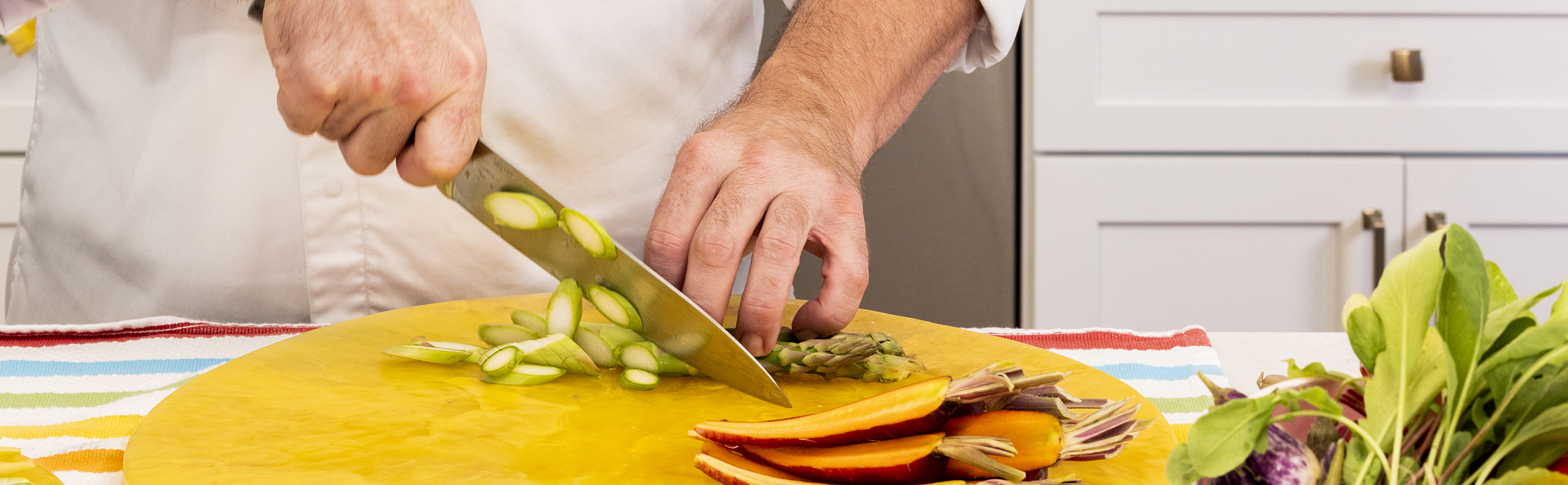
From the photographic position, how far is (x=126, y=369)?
0.78 metres

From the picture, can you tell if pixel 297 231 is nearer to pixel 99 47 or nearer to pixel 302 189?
pixel 302 189

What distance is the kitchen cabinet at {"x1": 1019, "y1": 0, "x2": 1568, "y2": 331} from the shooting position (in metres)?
1.81

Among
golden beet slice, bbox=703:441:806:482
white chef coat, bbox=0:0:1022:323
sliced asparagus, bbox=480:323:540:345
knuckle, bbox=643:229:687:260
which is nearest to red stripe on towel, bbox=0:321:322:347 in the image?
white chef coat, bbox=0:0:1022:323

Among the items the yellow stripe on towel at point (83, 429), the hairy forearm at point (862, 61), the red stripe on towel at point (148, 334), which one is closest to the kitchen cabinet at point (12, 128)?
the red stripe on towel at point (148, 334)

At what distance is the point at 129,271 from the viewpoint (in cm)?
103

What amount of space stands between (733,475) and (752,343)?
0.63 feet

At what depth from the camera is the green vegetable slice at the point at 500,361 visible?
660 millimetres

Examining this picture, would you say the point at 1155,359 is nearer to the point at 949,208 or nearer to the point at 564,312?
the point at 564,312

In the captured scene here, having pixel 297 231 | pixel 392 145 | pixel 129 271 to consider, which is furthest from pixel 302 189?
pixel 392 145

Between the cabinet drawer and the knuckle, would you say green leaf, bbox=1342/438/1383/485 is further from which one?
the cabinet drawer

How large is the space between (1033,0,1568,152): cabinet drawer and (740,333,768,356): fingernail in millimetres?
1293

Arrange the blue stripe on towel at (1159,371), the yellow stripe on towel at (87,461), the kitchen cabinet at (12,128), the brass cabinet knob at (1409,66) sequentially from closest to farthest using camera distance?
the yellow stripe on towel at (87,461)
the blue stripe on towel at (1159,371)
the brass cabinet knob at (1409,66)
the kitchen cabinet at (12,128)

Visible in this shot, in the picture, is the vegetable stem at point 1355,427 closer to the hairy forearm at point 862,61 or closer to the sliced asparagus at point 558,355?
the sliced asparagus at point 558,355

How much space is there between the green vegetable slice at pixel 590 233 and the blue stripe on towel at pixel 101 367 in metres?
0.35
